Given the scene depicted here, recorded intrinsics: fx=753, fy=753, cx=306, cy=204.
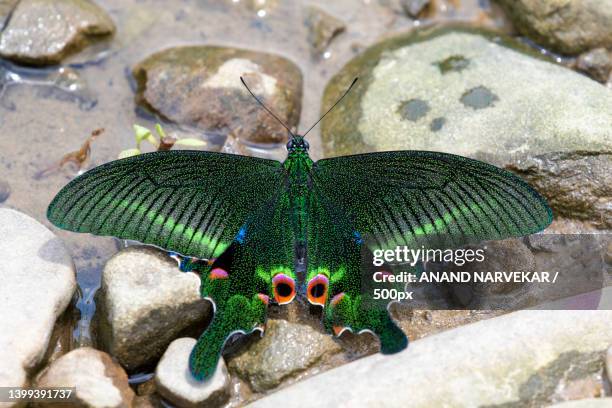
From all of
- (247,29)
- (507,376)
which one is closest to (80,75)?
(247,29)

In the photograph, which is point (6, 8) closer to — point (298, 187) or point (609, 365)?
point (298, 187)

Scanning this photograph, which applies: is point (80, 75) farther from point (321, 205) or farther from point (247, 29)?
point (321, 205)

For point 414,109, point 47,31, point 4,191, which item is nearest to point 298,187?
point 414,109

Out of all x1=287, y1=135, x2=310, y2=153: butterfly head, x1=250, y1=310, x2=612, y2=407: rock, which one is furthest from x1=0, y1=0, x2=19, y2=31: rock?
x1=250, y1=310, x2=612, y2=407: rock

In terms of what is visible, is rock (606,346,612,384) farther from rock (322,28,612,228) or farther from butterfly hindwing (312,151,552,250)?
rock (322,28,612,228)

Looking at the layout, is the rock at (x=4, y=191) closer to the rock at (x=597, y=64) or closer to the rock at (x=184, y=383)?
the rock at (x=184, y=383)

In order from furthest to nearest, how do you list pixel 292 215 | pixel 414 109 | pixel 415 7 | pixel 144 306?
pixel 415 7
pixel 414 109
pixel 292 215
pixel 144 306
